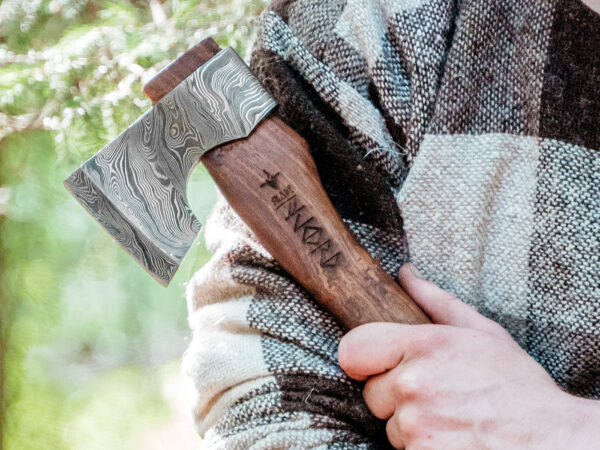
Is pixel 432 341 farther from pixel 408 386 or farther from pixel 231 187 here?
pixel 231 187

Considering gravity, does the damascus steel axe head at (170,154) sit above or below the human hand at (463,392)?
above

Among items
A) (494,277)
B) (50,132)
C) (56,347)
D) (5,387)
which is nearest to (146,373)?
(56,347)

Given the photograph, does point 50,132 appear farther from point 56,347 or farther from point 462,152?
point 462,152

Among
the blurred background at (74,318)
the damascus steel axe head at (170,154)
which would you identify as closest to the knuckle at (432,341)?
the damascus steel axe head at (170,154)

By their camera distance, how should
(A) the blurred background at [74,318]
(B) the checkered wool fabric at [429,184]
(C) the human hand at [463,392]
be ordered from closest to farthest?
(C) the human hand at [463,392], (B) the checkered wool fabric at [429,184], (A) the blurred background at [74,318]

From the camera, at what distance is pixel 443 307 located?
2.58ft

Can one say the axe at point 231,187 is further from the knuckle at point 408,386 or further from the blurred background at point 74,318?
the blurred background at point 74,318

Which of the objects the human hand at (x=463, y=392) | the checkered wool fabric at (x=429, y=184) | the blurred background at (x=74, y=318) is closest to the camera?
the human hand at (x=463, y=392)

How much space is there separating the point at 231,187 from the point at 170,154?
0.32ft

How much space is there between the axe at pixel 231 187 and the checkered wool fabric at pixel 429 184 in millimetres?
65

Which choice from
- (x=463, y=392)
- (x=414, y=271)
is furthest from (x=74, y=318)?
(x=463, y=392)

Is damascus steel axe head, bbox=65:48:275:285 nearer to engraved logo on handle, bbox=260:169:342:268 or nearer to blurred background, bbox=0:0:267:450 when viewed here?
engraved logo on handle, bbox=260:169:342:268

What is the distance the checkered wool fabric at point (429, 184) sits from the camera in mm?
808

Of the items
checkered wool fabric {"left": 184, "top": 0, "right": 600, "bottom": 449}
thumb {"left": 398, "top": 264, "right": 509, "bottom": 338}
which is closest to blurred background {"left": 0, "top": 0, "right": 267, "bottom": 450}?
checkered wool fabric {"left": 184, "top": 0, "right": 600, "bottom": 449}
